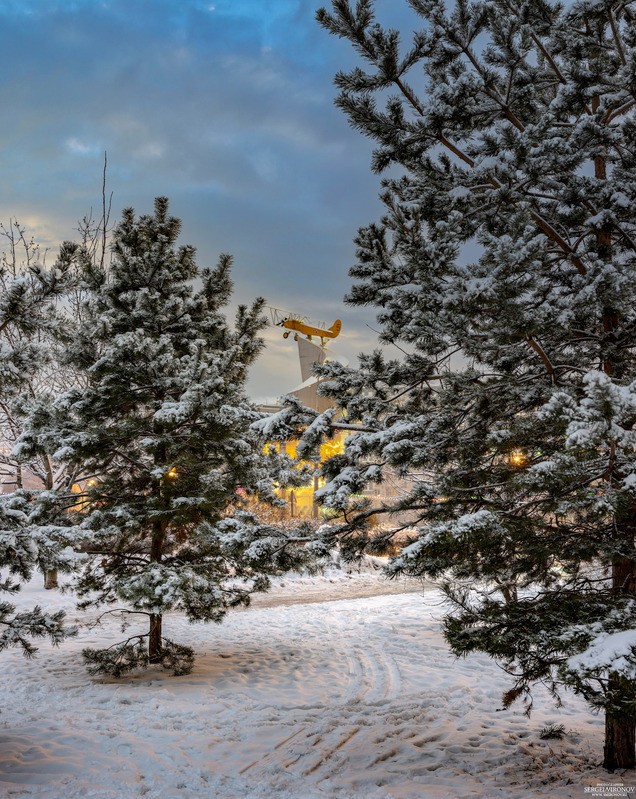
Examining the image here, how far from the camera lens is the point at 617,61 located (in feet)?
16.3

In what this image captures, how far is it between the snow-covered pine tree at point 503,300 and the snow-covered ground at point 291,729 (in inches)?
53.8

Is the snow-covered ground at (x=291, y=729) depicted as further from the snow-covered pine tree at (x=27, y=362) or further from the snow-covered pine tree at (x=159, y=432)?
the snow-covered pine tree at (x=27, y=362)

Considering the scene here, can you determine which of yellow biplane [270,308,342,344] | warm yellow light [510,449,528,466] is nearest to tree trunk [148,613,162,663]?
warm yellow light [510,449,528,466]

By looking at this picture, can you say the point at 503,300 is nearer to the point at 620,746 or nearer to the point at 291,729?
the point at 620,746

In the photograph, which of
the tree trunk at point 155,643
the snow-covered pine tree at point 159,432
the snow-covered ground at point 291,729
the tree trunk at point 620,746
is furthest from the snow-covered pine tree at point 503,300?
the tree trunk at point 155,643

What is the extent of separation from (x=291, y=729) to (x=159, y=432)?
489cm

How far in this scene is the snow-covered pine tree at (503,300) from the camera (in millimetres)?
3768

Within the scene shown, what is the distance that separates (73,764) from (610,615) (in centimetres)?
534

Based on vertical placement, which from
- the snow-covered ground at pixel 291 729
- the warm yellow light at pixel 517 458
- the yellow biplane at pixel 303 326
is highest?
the yellow biplane at pixel 303 326

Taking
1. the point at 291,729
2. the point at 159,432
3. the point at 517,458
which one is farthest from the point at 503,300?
the point at 159,432

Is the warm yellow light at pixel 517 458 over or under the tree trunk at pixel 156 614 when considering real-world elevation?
over

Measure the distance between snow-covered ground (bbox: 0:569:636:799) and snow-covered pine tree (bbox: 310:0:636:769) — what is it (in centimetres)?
137

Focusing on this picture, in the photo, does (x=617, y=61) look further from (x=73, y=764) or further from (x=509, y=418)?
(x=73, y=764)

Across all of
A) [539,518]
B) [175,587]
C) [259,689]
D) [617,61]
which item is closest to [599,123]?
[617,61]
